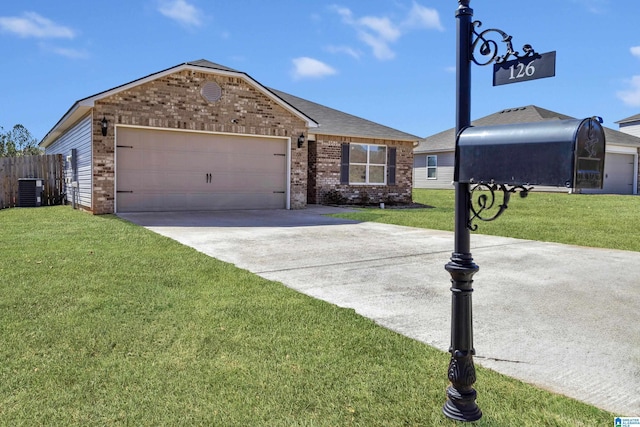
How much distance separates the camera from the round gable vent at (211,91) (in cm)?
1418

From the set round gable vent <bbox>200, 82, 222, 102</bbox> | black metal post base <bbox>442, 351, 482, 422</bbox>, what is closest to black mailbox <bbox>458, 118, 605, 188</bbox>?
black metal post base <bbox>442, 351, 482, 422</bbox>

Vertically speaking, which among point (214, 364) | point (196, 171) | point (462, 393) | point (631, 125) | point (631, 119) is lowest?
point (214, 364)

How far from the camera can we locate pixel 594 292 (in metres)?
5.05

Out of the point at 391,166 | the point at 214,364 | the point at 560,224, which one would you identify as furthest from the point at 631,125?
the point at 214,364

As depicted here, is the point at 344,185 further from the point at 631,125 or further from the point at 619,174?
the point at 631,125

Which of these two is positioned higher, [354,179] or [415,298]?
[354,179]

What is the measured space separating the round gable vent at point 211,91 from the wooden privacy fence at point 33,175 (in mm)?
8122

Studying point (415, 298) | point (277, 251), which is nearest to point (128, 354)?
point (415, 298)

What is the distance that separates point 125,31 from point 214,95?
287 cm

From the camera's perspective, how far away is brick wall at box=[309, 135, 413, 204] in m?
18.0

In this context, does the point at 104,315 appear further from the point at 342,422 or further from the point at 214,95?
the point at 214,95

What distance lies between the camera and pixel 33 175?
59.5ft

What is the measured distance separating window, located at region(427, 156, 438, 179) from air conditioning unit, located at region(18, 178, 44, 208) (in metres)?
22.5

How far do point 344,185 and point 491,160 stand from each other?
53.5ft
